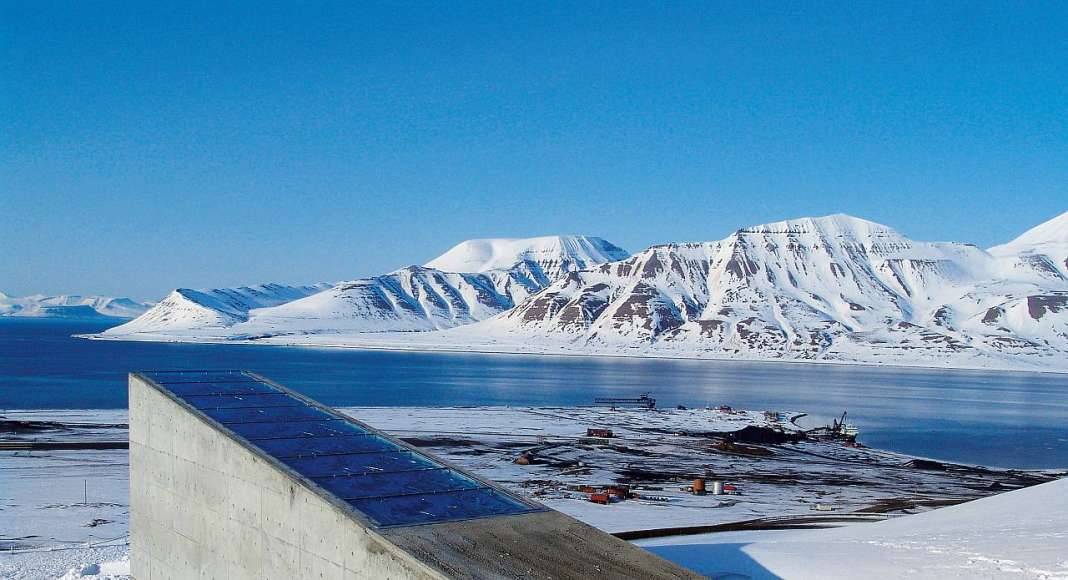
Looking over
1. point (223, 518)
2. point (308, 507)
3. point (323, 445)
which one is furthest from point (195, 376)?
point (308, 507)

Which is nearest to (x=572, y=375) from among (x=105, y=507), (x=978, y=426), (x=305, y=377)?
(x=305, y=377)

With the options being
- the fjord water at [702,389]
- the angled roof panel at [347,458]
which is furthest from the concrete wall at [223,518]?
the fjord water at [702,389]

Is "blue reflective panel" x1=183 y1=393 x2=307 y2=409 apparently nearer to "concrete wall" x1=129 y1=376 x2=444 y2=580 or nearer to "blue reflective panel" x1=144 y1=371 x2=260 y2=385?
"concrete wall" x1=129 y1=376 x2=444 y2=580

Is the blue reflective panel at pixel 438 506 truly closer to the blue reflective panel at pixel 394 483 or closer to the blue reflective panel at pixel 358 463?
the blue reflective panel at pixel 394 483

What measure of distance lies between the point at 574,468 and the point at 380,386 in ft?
240

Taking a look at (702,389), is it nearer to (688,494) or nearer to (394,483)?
(688,494)

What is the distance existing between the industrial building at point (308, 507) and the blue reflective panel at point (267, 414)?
5cm

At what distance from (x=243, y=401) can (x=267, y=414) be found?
1.18m

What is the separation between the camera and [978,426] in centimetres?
8538

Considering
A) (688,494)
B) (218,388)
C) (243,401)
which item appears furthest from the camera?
(688,494)

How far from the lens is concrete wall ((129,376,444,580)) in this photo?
1547 cm

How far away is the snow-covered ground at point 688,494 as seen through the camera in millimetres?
20250

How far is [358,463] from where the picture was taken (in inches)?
738

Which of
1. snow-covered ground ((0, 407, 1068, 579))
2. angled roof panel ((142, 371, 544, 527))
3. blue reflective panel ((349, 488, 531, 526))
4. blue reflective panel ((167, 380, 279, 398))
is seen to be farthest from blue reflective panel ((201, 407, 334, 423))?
snow-covered ground ((0, 407, 1068, 579))
